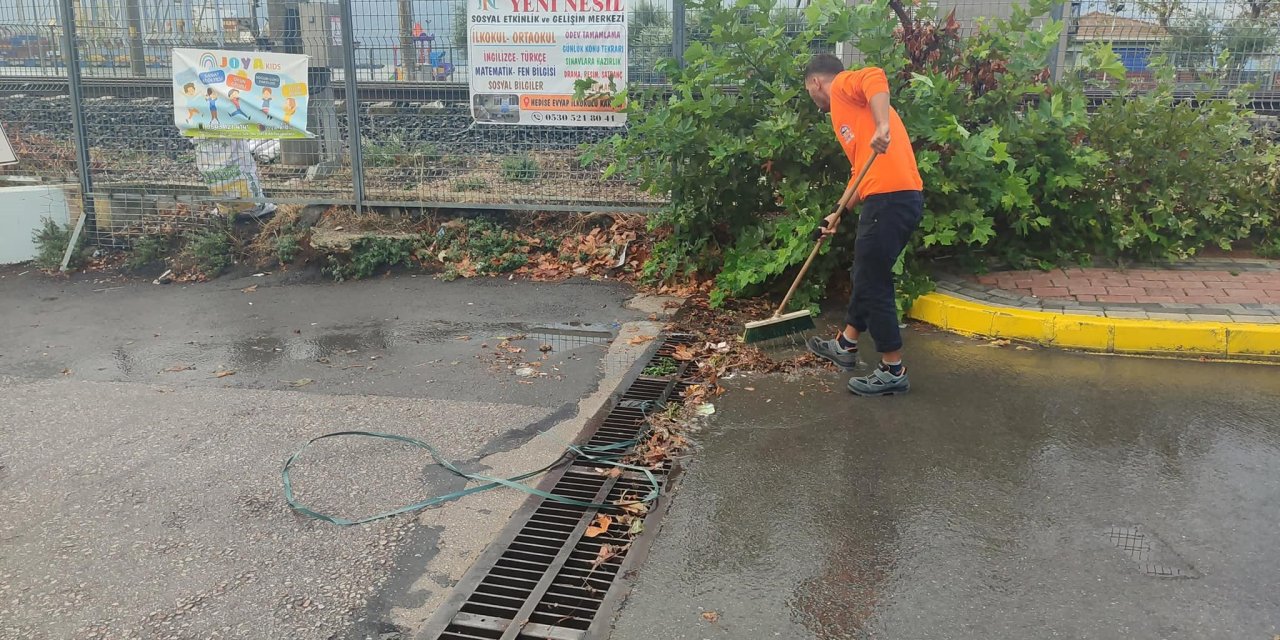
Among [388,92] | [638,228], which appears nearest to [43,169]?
[388,92]

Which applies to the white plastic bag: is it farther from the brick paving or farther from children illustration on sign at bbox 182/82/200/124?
the brick paving

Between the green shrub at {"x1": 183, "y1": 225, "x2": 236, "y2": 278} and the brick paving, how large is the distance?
643 cm

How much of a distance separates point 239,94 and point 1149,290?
778 centimetres

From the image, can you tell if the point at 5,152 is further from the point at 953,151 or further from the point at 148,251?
the point at 953,151

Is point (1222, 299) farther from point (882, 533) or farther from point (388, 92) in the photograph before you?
point (388, 92)

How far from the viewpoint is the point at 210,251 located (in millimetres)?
8672

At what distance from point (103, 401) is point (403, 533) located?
2.73 meters

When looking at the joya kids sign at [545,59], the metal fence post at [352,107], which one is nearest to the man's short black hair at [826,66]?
the joya kids sign at [545,59]

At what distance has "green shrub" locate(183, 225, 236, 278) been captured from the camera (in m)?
8.62

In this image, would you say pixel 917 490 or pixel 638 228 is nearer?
pixel 917 490

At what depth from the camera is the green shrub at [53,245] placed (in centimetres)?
889

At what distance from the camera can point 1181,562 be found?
3393 millimetres

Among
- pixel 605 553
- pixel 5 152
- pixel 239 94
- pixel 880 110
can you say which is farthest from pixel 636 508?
pixel 5 152

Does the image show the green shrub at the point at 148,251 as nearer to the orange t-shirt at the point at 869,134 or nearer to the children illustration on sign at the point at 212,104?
the children illustration on sign at the point at 212,104
